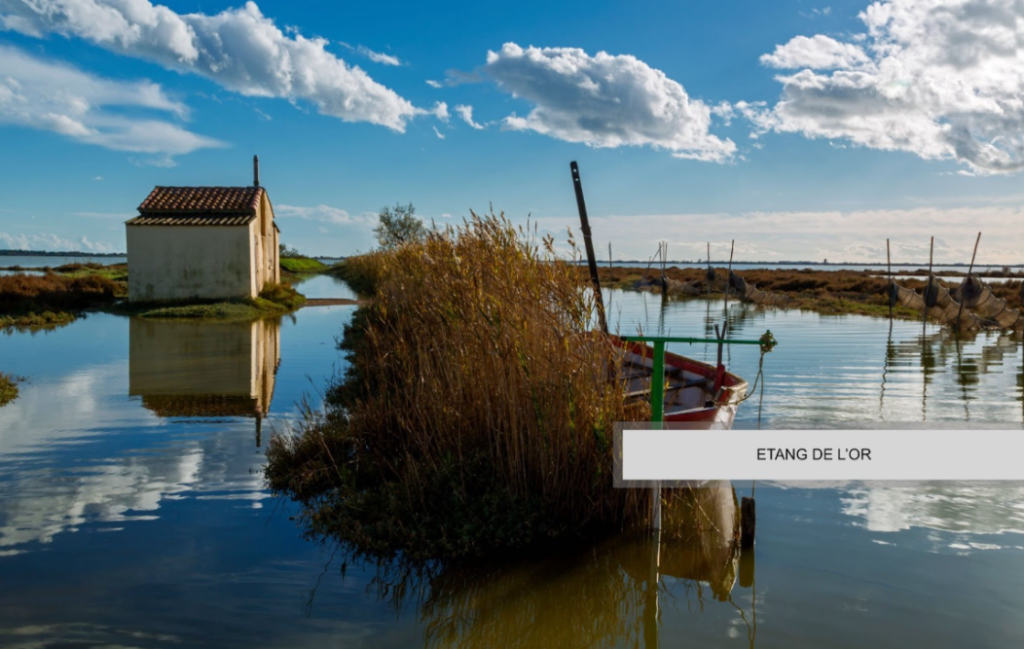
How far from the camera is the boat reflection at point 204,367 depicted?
1034 cm

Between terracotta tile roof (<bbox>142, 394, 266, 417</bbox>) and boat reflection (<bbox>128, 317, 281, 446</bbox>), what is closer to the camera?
terracotta tile roof (<bbox>142, 394, 266, 417</bbox>)

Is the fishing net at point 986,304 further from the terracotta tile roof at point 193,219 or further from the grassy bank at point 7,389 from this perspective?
the grassy bank at point 7,389

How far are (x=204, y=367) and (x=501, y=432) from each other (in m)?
9.53

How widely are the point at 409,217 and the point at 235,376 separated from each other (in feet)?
120

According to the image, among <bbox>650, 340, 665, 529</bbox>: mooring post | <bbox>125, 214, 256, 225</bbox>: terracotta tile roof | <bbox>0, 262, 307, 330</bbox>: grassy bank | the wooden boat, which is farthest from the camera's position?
<bbox>125, 214, 256, 225</bbox>: terracotta tile roof

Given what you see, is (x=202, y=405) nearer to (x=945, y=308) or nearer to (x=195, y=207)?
(x=195, y=207)

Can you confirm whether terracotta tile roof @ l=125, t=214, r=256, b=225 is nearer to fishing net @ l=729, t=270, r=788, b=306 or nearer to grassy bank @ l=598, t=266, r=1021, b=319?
grassy bank @ l=598, t=266, r=1021, b=319

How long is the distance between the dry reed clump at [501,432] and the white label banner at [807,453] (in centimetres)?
55

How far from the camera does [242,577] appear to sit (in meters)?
5.02

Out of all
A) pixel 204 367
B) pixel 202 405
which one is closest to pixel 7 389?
pixel 202 405

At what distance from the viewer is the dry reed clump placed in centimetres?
542

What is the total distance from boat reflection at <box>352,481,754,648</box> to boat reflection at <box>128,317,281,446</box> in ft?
13.9

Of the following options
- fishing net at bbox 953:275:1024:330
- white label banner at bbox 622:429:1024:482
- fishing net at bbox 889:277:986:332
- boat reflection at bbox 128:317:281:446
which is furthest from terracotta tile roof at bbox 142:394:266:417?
fishing net at bbox 953:275:1024:330

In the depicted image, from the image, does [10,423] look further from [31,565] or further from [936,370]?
[936,370]
